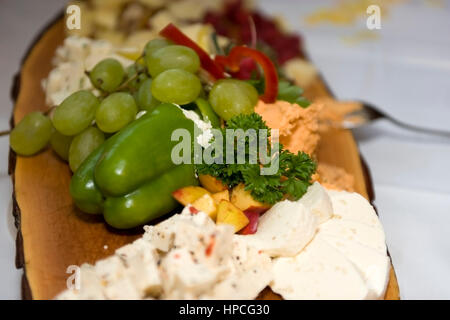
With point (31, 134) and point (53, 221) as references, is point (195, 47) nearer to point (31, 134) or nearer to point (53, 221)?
point (31, 134)

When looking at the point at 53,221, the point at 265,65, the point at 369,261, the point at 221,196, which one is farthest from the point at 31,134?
the point at 369,261

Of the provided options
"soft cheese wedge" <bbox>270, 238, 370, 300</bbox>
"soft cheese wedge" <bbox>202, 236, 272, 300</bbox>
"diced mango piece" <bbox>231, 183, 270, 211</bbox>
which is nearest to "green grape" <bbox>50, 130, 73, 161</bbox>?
"diced mango piece" <bbox>231, 183, 270, 211</bbox>

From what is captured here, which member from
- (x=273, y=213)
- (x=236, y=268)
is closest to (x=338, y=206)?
(x=273, y=213)

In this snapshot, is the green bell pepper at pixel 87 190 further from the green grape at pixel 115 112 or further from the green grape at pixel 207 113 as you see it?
the green grape at pixel 207 113

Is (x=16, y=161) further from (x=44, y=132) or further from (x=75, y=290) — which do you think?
(x=75, y=290)

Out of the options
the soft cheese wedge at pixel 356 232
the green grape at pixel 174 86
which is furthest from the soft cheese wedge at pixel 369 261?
the green grape at pixel 174 86
